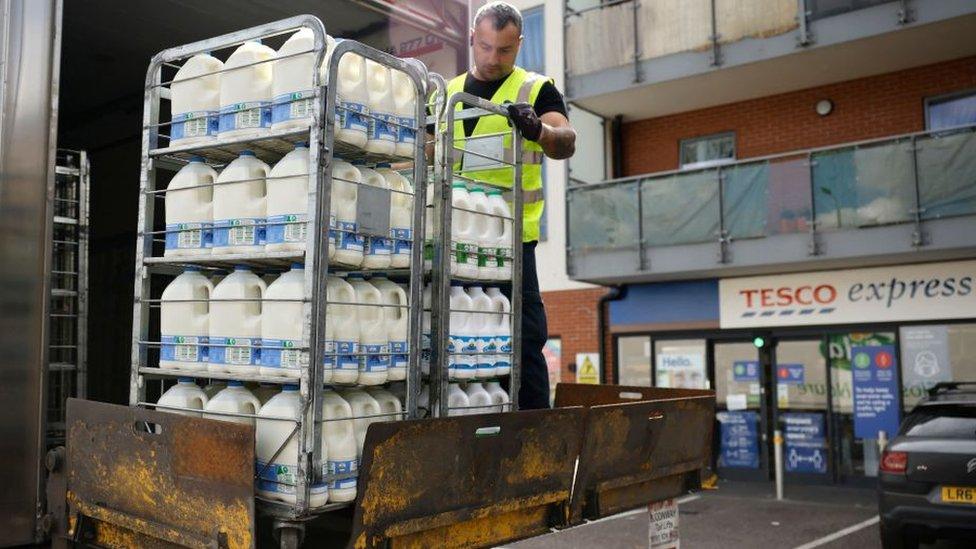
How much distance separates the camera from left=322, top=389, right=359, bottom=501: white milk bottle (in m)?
2.82

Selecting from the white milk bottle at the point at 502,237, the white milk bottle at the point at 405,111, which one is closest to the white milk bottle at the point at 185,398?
the white milk bottle at the point at 405,111

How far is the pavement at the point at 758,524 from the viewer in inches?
420

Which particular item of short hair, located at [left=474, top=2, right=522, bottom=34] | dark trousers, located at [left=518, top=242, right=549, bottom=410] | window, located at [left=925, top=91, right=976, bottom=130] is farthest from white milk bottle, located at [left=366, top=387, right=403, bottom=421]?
window, located at [left=925, top=91, right=976, bottom=130]

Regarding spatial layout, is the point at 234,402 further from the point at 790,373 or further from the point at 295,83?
the point at 790,373

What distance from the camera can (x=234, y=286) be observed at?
3.15 metres

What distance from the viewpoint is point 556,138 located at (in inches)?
154

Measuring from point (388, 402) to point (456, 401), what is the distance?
40cm

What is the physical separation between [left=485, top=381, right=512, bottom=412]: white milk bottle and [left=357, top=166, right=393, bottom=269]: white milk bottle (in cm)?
88

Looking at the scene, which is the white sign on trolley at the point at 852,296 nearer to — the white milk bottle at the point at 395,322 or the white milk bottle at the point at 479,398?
the white milk bottle at the point at 479,398

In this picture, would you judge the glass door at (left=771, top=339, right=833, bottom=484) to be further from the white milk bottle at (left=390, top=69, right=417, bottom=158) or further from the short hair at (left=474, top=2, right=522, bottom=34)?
the white milk bottle at (left=390, top=69, right=417, bottom=158)

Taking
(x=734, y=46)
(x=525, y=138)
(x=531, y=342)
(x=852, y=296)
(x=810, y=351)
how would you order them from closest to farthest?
(x=525, y=138) < (x=531, y=342) < (x=852, y=296) < (x=734, y=46) < (x=810, y=351)

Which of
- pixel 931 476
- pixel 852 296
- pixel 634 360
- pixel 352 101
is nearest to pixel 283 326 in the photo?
pixel 352 101

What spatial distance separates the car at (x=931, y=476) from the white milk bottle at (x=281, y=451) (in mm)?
6938

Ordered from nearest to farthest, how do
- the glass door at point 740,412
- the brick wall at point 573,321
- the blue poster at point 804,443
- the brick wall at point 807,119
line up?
1. the brick wall at point 807,119
2. the blue poster at point 804,443
3. the glass door at point 740,412
4. the brick wall at point 573,321
